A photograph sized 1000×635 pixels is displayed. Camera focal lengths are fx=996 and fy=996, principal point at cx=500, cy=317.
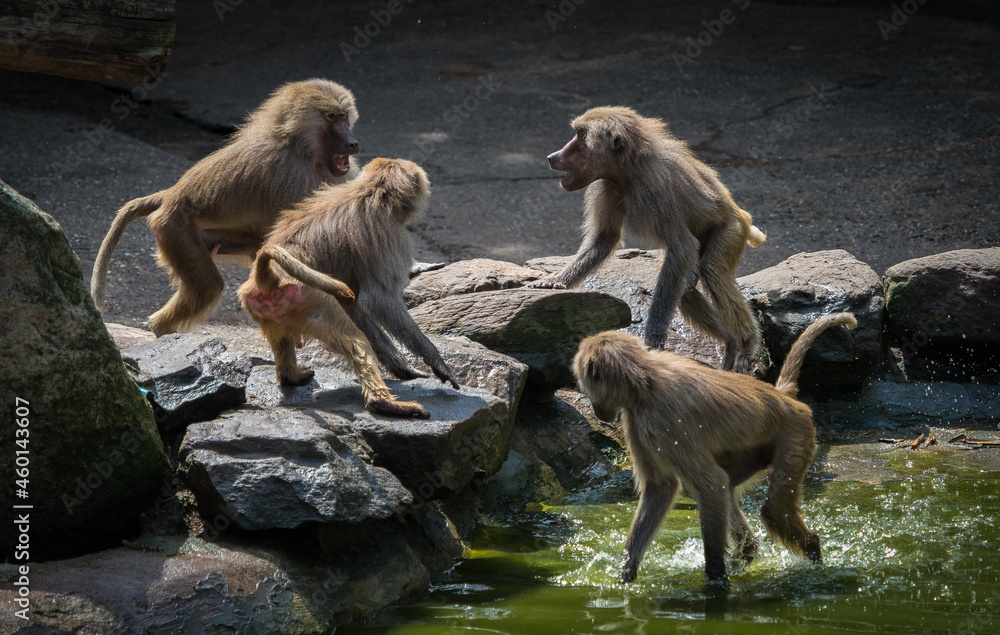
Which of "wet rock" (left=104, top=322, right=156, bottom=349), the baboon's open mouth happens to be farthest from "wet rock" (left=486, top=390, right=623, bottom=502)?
"wet rock" (left=104, top=322, right=156, bottom=349)

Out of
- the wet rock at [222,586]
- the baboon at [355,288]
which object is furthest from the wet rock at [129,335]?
the wet rock at [222,586]

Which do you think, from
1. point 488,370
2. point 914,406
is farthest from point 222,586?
Result: point 914,406

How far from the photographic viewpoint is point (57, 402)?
325cm

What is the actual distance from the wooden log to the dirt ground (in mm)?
3106

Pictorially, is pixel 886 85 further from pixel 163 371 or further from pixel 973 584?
pixel 163 371

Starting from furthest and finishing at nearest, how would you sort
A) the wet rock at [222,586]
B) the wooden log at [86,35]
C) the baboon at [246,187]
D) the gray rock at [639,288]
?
the gray rock at [639,288] → the baboon at [246,187] → the wooden log at [86,35] → the wet rock at [222,586]

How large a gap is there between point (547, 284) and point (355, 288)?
1.53 m

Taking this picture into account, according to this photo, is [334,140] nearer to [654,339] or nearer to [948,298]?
[654,339]

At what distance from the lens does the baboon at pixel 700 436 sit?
3.55 m

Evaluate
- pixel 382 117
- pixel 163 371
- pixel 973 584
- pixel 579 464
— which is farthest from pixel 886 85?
pixel 163 371

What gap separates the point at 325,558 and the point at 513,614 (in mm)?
677

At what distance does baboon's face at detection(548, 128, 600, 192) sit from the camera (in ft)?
17.2

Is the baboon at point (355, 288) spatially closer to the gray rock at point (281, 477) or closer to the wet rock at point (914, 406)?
the gray rock at point (281, 477)

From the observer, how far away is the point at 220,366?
4.34m
